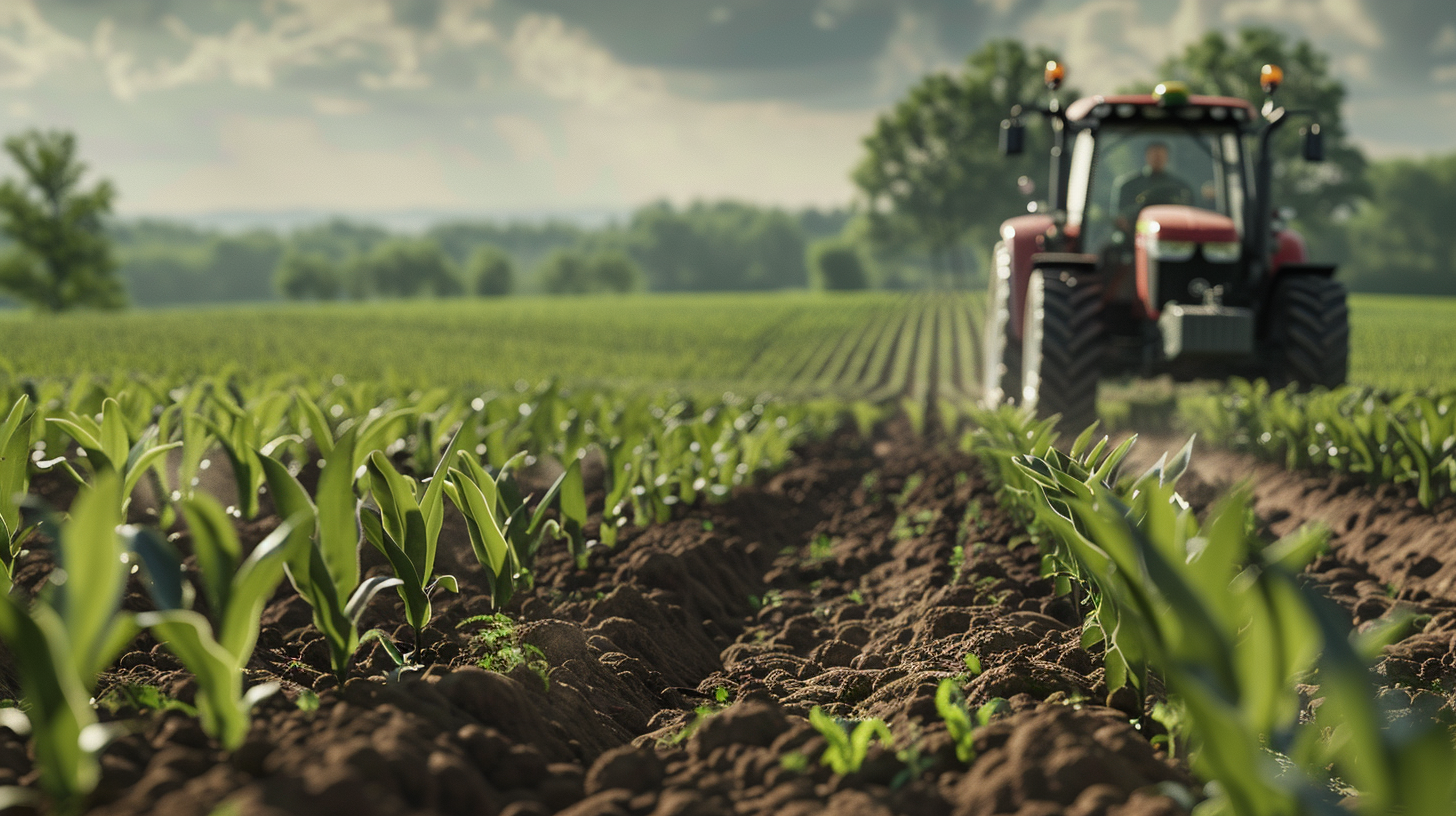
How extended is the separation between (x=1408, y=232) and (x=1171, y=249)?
218ft

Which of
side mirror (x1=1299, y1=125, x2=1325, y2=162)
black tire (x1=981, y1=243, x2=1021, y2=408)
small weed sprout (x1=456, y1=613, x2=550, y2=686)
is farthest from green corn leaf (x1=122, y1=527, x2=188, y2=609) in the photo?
side mirror (x1=1299, y1=125, x2=1325, y2=162)

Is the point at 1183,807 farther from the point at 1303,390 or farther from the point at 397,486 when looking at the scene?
the point at 1303,390

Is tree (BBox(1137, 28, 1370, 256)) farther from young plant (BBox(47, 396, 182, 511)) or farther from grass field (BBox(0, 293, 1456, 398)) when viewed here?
young plant (BBox(47, 396, 182, 511))

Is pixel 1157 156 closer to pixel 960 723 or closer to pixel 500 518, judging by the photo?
pixel 500 518

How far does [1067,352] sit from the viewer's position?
7066 millimetres

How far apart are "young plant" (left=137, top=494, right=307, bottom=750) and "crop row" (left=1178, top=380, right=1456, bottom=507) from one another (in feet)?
16.8

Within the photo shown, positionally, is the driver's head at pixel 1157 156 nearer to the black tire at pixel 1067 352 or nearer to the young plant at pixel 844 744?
the black tire at pixel 1067 352

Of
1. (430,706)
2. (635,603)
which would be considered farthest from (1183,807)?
(635,603)

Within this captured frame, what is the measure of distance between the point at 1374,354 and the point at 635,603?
16.5 meters

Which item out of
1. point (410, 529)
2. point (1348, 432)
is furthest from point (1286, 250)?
point (410, 529)

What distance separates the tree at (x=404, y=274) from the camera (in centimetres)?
9394

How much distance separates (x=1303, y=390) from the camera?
298 inches

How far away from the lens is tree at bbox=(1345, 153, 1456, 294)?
179 feet

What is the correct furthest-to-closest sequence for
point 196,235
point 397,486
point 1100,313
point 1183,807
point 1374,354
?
point 196,235, point 1374,354, point 1100,313, point 397,486, point 1183,807
